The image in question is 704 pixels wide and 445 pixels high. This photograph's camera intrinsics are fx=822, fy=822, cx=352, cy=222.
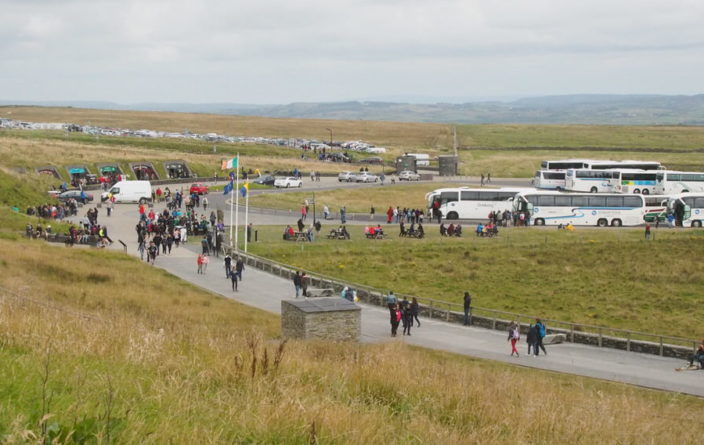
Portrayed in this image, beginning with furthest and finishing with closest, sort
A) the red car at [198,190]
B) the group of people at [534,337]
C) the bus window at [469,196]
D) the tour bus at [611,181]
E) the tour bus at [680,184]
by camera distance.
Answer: the tour bus at [611,181] → the tour bus at [680,184] → the red car at [198,190] → the bus window at [469,196] → the group of people at [534,337]

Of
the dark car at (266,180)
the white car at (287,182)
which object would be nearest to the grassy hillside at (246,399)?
the white car at (287,182)

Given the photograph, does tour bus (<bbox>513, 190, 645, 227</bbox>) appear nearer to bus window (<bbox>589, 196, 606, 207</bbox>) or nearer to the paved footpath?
bus window (<bbox>589, 196, 606, 207</bbox>)

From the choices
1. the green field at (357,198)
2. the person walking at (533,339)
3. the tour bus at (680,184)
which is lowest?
the person walking at (533,339)

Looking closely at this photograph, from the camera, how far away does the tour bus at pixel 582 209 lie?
58938mm

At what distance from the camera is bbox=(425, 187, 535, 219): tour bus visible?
6128 centimetres

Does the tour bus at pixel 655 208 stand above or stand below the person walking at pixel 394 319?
above

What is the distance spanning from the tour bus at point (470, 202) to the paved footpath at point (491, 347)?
25665 millimetres

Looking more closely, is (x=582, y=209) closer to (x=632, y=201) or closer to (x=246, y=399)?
(x=632, y=201)

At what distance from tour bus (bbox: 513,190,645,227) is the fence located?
2567cm

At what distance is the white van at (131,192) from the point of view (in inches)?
2518

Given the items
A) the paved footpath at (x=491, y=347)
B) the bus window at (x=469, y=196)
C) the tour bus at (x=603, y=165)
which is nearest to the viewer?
the paved footpath at (x=491, y=347)

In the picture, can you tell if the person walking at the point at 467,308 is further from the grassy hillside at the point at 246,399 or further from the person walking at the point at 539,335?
the grassy hillside at the point at 246,399

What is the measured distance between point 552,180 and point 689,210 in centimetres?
2693

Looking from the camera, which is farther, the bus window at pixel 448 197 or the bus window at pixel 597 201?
the bus window at pixel 448 197
